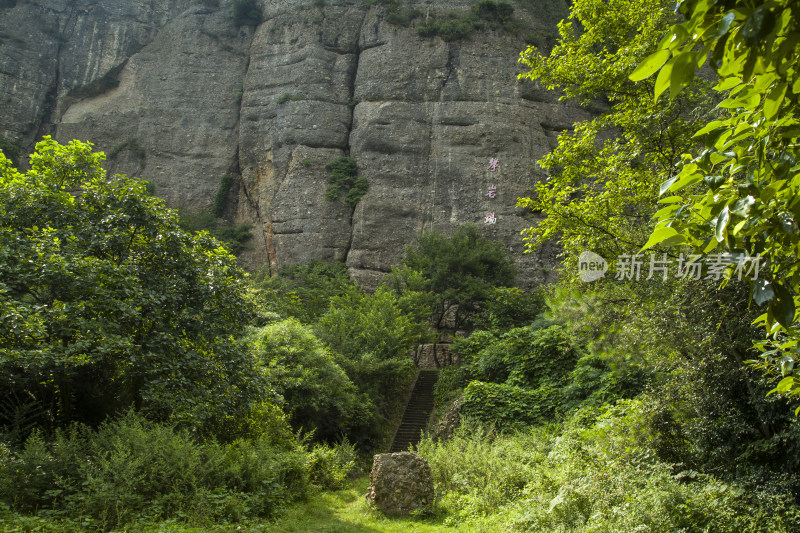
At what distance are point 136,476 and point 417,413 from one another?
35.7ft

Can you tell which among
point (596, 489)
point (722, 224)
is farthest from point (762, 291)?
point (596, 489)

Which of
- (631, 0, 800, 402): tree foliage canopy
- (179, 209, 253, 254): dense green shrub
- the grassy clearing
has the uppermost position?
(179, 209, 253, 254): dense green shrub

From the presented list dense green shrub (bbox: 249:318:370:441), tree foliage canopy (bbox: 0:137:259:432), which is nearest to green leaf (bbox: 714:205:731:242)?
tree foliage canopy (bbox: 0:137:259:432)

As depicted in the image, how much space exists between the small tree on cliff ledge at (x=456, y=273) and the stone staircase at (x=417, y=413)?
9.43 feet

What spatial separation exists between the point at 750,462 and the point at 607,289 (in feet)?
8.98

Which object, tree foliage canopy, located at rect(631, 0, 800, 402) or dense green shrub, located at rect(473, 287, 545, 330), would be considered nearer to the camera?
tree foliage canopy, located at rect(631, 0, 800, 402)

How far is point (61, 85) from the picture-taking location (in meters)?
29.6

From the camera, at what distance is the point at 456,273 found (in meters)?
22.1

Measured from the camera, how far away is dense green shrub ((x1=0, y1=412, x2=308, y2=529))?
648 centimetres

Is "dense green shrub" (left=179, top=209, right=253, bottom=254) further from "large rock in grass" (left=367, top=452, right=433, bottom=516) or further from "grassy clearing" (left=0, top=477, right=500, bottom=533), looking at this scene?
"large rock in grass" (left=367, top=452, right=433, bottom=516)

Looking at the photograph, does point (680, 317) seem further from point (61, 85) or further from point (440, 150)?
point (61, 85)

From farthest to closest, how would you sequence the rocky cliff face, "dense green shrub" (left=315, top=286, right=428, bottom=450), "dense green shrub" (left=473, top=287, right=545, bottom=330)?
the rocky cliff face, "dense green shrub" (left=473, top=287, right=545, bottom=330), "dense green shrub" (left=315, top=286, right=428, bottom=450)

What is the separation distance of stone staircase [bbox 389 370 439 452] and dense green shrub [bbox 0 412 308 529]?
21.6 feet

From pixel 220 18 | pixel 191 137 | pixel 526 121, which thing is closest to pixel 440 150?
pixel 526 121
